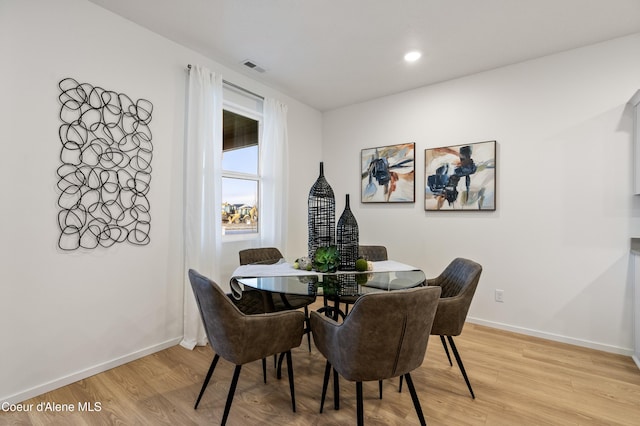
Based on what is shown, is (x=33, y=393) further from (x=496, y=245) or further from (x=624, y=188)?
(x=624, y=188)

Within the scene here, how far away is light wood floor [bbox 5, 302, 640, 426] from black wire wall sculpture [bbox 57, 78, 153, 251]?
1.02 metres

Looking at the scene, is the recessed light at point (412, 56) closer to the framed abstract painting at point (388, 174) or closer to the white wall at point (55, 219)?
the framed abstract painting at point (388, 174)

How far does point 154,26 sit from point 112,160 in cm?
115

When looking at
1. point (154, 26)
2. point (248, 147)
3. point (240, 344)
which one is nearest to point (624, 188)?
point (240, 344)

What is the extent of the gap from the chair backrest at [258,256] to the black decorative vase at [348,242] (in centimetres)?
69

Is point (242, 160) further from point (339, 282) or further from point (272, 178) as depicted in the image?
point (339, 282)

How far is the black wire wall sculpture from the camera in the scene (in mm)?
2035

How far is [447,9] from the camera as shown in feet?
7.09

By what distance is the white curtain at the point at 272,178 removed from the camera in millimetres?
3453

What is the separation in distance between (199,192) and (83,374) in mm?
1572

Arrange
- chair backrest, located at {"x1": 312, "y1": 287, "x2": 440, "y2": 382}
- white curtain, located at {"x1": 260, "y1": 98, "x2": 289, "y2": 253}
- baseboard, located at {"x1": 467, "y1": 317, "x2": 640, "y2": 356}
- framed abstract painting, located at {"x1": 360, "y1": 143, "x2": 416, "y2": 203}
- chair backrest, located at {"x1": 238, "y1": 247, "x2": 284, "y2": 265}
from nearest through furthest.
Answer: chair backrest, located at {"x1": 312, "y1": 287, "x2": 440, "y2": 382} < baseboard, located at {"x1": 467, "y1": 317, "x2": 640, "y2": 356} < chair backrest, located at {"x1": 238, "y1": 247, "x2": 284, "y2": 265} < white curtain, located at {"x1": 260, "y1": 98, "x2": 289, "y2": 253} < framed abstract painting, located at {"x1": 360, "y1": 143, "x2": 416, "y2": 203}

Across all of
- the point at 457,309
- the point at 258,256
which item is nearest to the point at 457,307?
the point at 457,309

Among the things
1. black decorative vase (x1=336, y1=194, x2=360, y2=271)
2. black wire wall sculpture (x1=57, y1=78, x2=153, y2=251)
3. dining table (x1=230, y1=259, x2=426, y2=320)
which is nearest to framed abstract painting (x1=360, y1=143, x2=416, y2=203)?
dining table (x1=230, y1=259, x2=426, y2=320)

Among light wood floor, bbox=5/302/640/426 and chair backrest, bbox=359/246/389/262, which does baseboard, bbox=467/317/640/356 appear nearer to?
light wood floor, bbox=5/302/640/426
